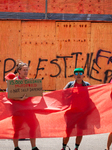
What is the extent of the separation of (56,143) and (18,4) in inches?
269

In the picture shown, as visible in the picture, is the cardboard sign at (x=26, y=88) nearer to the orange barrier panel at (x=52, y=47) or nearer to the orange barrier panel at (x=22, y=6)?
the orange barrier panel at (x=52, y=47)

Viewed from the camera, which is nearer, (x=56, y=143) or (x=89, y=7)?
(x=56, y=143)

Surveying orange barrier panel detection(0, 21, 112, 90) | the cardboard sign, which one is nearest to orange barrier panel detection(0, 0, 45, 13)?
orange barrier panel detection(0, 21, 112, 90)

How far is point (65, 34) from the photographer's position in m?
12.2

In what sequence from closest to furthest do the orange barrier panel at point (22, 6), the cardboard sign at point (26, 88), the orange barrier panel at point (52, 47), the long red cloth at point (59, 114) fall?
the cardboard sign at point (26, 88)
the long red cloth at point (59, 114)
the orange barrier panel at point (22, 6)
the orange barrier panel at point (52, 47)

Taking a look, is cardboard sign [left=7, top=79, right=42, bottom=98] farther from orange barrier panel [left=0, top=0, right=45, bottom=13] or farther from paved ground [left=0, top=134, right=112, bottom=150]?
orange barrier panel [left=0, top=0, right=45, bottom=13]

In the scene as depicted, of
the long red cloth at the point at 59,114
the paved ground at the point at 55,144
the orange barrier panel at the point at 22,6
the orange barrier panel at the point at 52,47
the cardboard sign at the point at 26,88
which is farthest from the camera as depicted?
the orange barrier panel at the point at 52,47

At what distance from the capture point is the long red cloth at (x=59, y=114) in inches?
226

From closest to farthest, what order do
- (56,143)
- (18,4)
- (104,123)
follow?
(104,123) → (56,143) → (18,4)

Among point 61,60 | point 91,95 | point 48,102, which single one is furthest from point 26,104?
point 61,60

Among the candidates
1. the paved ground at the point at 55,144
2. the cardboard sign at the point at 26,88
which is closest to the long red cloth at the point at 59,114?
the cardboard sign at the point at 26,88

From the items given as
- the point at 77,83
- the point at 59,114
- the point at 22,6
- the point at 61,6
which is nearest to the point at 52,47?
the point at 61,6

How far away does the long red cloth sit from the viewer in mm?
5734

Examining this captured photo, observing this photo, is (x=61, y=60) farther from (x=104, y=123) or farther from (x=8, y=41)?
(x=104, y=123)
